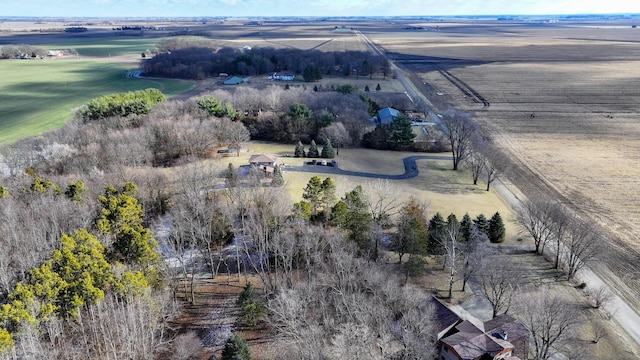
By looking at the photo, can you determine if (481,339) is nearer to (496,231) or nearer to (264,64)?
(496,231)

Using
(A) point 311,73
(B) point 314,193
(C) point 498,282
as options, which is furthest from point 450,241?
(A) point 311,73

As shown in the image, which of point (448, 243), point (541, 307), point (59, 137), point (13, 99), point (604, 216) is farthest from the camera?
point (13, 99)

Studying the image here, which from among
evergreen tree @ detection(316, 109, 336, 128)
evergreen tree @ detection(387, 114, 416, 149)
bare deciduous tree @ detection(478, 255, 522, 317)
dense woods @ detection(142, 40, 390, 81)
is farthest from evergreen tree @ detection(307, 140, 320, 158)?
dense woods @ detection(142, 40, 390, 81)

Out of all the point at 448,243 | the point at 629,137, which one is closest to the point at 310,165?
the point at 448,243

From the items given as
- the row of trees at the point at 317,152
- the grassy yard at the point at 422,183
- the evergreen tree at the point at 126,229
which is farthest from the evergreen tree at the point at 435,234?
the row of trees at the point at 317,152

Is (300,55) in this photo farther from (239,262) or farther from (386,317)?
(386,317)

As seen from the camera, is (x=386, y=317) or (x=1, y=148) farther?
(x=1, y=148)
